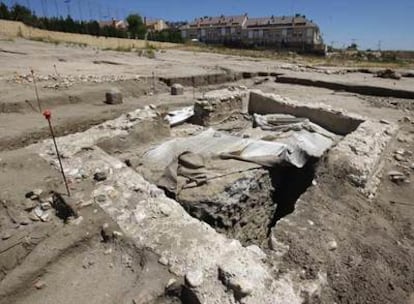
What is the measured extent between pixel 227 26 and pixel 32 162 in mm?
65371

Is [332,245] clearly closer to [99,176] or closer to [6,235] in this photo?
[99,176]

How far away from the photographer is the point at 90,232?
2.81m

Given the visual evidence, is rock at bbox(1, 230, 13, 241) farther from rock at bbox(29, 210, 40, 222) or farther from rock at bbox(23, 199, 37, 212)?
rock at bbox(23, 199, 37, 212)

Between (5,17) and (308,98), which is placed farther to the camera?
(5,17)

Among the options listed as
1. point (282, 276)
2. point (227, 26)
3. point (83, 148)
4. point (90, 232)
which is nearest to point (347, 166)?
point (282, 276)

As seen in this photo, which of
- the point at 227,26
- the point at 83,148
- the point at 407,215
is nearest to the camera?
the point at 407,215

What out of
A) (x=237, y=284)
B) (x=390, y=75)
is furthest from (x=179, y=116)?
(x=390, y=75)

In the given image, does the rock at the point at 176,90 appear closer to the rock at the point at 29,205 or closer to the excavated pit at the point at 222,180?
the excavated pit at the point at 222,180

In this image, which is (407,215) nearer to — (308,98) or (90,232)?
(90,232)

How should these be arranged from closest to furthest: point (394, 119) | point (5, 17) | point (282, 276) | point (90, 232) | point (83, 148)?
point (282, 276), point (90, 232), point (83, 148), point (394, 119), point (5, 17)

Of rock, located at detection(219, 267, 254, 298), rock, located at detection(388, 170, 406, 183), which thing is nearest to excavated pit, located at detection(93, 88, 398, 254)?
rock, located at detection(388, 170, 406, 183)

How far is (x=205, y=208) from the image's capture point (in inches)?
146

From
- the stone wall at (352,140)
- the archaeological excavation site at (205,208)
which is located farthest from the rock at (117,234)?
the stone wall at (352,140)

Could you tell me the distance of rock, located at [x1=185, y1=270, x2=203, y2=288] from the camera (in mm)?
2084
